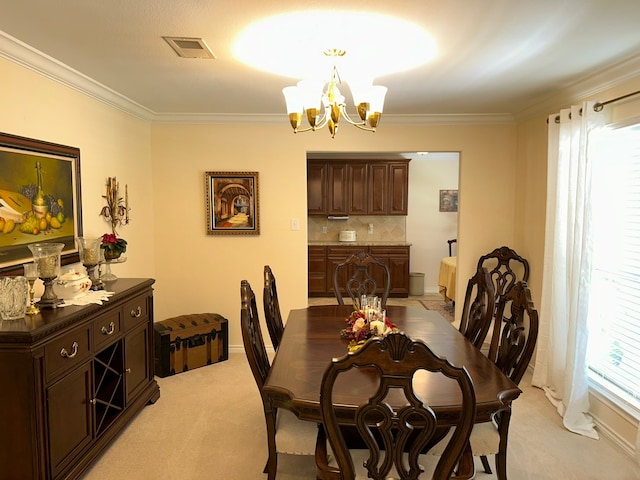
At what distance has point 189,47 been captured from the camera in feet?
7.75

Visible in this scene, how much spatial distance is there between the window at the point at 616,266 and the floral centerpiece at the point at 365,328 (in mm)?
1673

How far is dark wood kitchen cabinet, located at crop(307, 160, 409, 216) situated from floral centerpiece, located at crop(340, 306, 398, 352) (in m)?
4.60

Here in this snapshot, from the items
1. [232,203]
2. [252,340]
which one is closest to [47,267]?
[252,340]

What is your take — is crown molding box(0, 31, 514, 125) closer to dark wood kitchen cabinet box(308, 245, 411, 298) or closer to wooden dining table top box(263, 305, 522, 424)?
wooden dining table top box(263, 305, 522, 424)

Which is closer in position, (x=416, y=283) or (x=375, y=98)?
(x=375, y=98)

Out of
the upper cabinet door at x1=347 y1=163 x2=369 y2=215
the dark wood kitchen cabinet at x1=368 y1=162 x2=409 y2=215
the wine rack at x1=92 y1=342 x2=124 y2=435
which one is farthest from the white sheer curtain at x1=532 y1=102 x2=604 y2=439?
the upper cabinet door at x1=347 y1=163 x2=369 y2=215

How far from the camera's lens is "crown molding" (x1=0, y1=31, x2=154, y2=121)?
7.64ft

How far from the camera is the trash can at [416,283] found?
23.4 ft

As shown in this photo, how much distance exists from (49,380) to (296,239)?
2.63 metres

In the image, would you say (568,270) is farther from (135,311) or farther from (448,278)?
(135,311)

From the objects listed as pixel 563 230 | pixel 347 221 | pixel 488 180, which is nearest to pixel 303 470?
pixel 563 230

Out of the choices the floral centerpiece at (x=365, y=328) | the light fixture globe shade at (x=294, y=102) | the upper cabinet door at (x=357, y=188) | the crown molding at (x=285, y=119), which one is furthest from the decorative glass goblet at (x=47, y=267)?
the upper cabinet door at (x=357, y=188)

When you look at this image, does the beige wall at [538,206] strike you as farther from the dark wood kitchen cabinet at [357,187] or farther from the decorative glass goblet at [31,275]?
the decorative glass goblet at [31,275]

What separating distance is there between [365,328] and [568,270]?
5.87 ft
